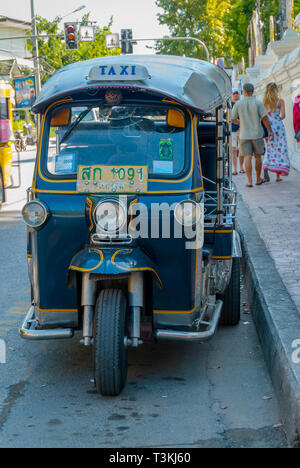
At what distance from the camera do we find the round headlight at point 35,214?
528 cm

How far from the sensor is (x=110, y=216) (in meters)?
5.21

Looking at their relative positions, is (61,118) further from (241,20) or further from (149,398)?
(241,20)

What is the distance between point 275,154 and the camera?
14.9 metres

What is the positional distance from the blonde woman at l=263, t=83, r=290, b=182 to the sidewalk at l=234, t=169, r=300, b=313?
1.36ft

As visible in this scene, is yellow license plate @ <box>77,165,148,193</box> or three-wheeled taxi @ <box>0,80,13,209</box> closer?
yellow license plate @ <box>77,165,148,193</box>

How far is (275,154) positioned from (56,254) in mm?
10242

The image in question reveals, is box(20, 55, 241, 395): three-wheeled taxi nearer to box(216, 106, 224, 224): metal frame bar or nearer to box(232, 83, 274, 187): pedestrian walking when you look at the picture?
box(216, 106, 224, 224): metal frame bar

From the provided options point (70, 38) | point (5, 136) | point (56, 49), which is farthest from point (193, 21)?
point (5, 136)

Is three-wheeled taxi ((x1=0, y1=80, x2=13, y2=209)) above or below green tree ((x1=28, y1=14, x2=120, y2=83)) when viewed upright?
below

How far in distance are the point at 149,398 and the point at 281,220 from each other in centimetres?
598

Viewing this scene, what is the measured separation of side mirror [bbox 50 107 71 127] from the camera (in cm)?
563

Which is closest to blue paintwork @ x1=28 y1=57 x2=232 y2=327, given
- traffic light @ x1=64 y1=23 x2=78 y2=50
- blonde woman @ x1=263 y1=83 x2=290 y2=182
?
blonde woman @ x1=263 y1=83 x2=290 y2=182

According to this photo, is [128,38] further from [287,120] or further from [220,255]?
[220,255]

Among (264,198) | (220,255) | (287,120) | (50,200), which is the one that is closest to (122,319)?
(50,200)
